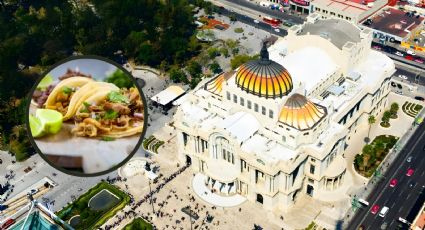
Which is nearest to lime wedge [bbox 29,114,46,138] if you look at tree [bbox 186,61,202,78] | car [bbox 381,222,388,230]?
car [bbox 381,222,388,230]

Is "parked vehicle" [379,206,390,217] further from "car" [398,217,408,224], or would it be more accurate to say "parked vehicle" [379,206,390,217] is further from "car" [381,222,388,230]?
"car" [398,217,408,224]

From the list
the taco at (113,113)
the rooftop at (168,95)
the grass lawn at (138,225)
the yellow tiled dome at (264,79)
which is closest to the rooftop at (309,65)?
the yellow tiled dome at (264,79)

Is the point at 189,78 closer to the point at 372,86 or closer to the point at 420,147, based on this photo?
the point at 372,86

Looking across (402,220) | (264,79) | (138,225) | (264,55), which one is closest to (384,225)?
(402,220)

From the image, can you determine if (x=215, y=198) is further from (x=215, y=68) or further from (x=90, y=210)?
(x=215, y=68)

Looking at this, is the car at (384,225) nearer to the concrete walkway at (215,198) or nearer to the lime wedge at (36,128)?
the concrete walkway at (215,198)

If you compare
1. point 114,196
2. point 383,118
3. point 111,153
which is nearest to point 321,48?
point 383,118
